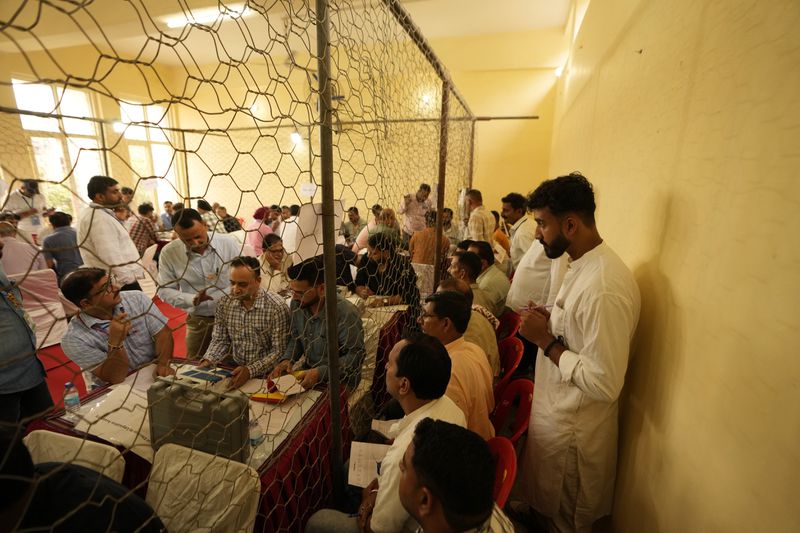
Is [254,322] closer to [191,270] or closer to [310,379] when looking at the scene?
[310,379]

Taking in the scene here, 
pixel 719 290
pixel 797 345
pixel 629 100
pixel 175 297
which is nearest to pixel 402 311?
pixel 175 297

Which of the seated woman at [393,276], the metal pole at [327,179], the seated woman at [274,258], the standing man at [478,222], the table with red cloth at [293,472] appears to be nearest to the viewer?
the metal pole at [327,179]

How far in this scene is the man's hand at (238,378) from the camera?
1518mm

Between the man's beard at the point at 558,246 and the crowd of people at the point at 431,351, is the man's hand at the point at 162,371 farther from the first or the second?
the man's beard at the point at 558,246

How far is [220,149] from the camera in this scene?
879cm

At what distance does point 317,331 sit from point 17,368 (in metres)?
1.24

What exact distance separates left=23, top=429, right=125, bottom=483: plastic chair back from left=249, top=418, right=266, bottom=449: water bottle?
38cm

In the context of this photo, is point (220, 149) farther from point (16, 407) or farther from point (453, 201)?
point (16, 407)

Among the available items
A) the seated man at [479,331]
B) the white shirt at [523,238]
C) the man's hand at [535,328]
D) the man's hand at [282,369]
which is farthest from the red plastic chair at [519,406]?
the white shirt at [523,238]

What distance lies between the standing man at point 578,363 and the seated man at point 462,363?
186mm

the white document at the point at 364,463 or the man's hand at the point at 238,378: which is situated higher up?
the man's hand at the point at 238,378

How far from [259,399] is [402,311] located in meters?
1.21

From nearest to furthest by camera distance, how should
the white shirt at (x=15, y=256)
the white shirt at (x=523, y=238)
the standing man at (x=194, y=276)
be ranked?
1. the standing man at (x=194, y=276)
2. the white shirt at (x=15, y=256)
3. the white shirt at (x=523, y=238)

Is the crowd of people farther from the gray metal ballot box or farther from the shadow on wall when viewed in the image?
the gray metal ballot box
